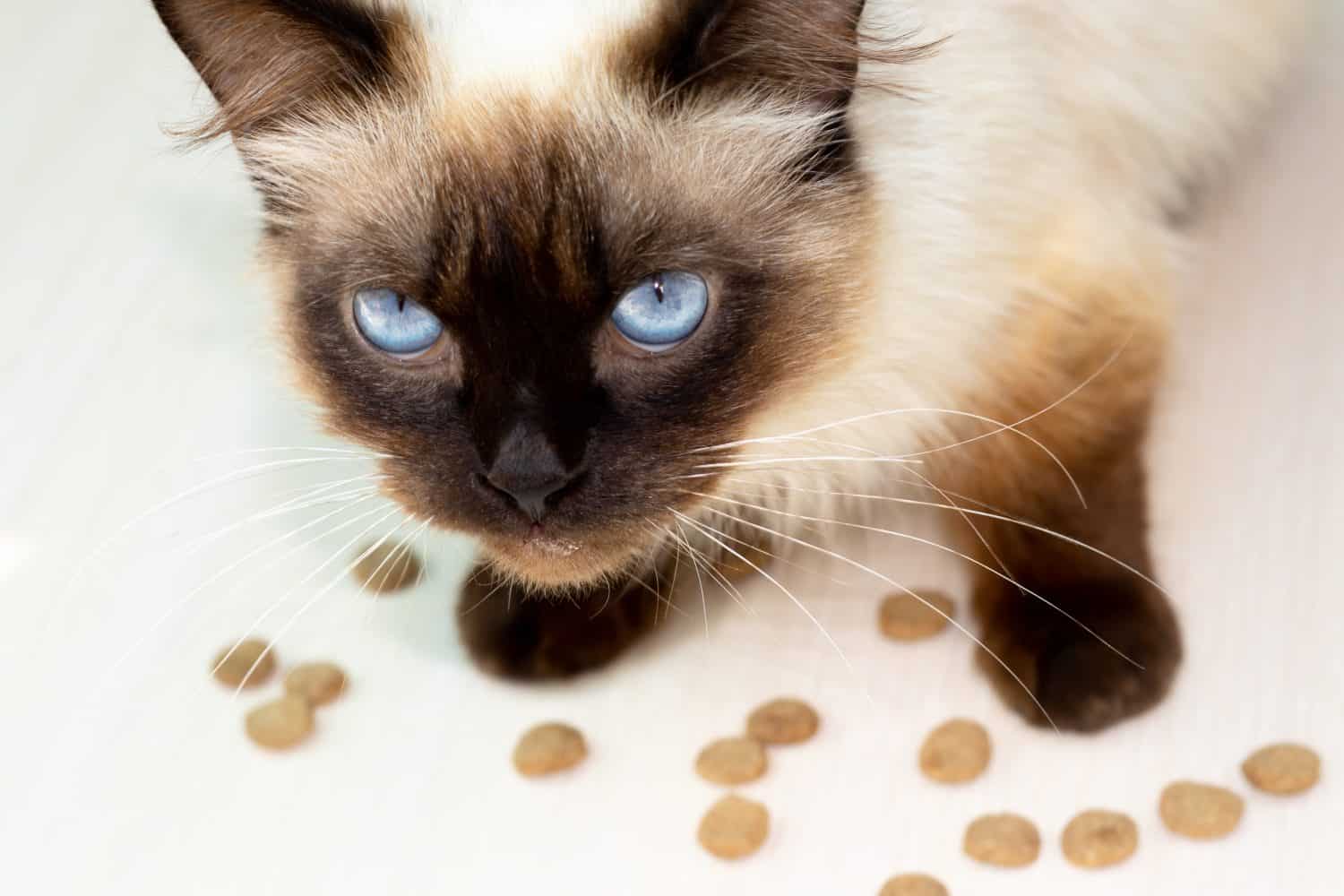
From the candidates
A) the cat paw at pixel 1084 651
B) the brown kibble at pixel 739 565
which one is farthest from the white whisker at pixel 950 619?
the brown kibble at pixel 739 565

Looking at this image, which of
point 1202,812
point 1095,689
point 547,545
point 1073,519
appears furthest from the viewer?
point 1073,519

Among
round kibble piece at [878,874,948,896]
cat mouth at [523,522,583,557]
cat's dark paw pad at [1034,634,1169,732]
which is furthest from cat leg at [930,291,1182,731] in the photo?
cat mouth at [523,522,583,557]

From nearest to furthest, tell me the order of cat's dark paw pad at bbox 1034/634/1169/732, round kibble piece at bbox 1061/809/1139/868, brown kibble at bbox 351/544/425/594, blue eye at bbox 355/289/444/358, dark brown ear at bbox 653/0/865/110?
dark brown ear at bbox 653/0/865/110, blue eye at bbox 355/289/444/358, round kibble piece at bbox 1061/809/1139/868, cat's dark paw pad at bbox 1034/634/1169/732, brown kibble at bbox 351/544/425/594

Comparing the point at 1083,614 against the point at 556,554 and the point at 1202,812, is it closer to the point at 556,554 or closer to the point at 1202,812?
the point at 1202,812

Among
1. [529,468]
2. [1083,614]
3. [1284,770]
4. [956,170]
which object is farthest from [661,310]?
[1284,770]

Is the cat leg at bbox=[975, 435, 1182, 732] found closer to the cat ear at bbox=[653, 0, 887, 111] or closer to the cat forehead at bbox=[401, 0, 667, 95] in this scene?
the cat ear at bbox=[653, 0, 887, 111]

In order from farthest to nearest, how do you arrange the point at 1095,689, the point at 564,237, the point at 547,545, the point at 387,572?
the point at 387,572 → the point at 1095,689 → the point at 547,545 → the point at 564,237
